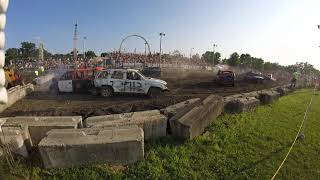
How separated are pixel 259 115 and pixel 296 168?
5.64 m

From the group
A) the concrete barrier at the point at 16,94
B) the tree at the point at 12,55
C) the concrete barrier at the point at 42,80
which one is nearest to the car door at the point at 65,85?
the concrete barrier at the point at 16,94

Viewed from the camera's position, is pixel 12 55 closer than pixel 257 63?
Yes

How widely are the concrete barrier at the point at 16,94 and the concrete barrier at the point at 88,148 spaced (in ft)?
25.5

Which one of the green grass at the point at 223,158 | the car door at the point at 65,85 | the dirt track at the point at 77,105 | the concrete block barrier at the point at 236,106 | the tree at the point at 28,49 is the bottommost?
the green grass at the point at 223,158

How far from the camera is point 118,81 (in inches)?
712

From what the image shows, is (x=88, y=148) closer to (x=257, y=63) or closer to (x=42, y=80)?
(x=42, y=80)

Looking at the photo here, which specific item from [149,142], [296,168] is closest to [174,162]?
[149,142]

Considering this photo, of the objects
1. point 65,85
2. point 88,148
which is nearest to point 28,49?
point 65,85

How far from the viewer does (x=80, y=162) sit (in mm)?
6840

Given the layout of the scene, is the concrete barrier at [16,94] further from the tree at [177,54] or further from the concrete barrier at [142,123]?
the tree at [177,54]

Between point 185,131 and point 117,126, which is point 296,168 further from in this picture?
point 117,126

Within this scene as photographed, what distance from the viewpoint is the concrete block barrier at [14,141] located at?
672 centimetres

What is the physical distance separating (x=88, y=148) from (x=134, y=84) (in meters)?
11.3

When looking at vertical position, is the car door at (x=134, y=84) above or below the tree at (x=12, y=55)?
below
